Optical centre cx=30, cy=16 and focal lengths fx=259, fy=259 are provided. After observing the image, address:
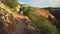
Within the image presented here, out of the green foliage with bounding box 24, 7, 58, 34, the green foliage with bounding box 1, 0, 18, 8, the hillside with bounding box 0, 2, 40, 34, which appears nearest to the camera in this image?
the hillside with bounding box 0, 2, 40, 34

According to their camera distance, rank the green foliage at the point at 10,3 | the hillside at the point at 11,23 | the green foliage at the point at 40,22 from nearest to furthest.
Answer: the hillside at the point at 11,23, the green foliage at the point at 10,3, the green foliage at the point at 40,22

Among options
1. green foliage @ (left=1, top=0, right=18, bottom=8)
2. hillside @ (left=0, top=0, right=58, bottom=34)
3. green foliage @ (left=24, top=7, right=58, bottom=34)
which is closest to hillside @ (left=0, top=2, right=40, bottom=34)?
hillside @ (left=0, top=0, right=58, bottom=34)

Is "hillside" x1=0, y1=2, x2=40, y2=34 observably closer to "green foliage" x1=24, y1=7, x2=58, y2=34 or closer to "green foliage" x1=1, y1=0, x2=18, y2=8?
"green foliage" x1=1, y1=0, x2=18, y2=8

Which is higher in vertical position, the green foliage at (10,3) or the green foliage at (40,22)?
the green foliage at (10,3)

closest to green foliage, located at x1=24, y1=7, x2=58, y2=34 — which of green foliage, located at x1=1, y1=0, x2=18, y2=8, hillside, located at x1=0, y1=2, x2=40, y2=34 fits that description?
green foliage, located at x1=1, y1=0, x2=18, y2=8

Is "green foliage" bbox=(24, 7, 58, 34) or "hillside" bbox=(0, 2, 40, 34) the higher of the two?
"hillside" bbox=(0, 2, 40, 34)

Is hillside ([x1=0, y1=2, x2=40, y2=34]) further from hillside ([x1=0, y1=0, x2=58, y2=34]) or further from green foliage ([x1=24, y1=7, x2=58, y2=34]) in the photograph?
green foliage ([x1=24, y1=7, x2=58, y2=34])

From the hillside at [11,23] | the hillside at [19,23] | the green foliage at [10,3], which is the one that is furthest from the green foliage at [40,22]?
the hillside at [11,23]

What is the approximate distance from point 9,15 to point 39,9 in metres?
3.42

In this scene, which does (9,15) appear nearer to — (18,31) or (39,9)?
(18,31)

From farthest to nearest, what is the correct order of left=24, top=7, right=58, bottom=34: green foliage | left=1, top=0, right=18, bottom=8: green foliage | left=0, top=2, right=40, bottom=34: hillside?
left=24, top=7, right=58, bottom=34: green foliage < left=1, top=0, right=18, bottom=8: green foliage < left=0, top=2, right=40, bottom=34: hillside

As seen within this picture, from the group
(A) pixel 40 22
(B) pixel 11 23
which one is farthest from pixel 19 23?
(A) pixel 40 22

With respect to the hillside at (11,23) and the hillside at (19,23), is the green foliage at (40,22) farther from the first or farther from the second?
the hillside at (11,23)

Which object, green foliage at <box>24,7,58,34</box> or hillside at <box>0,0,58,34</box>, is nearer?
hillside at <box>0,0,58,34</box>
